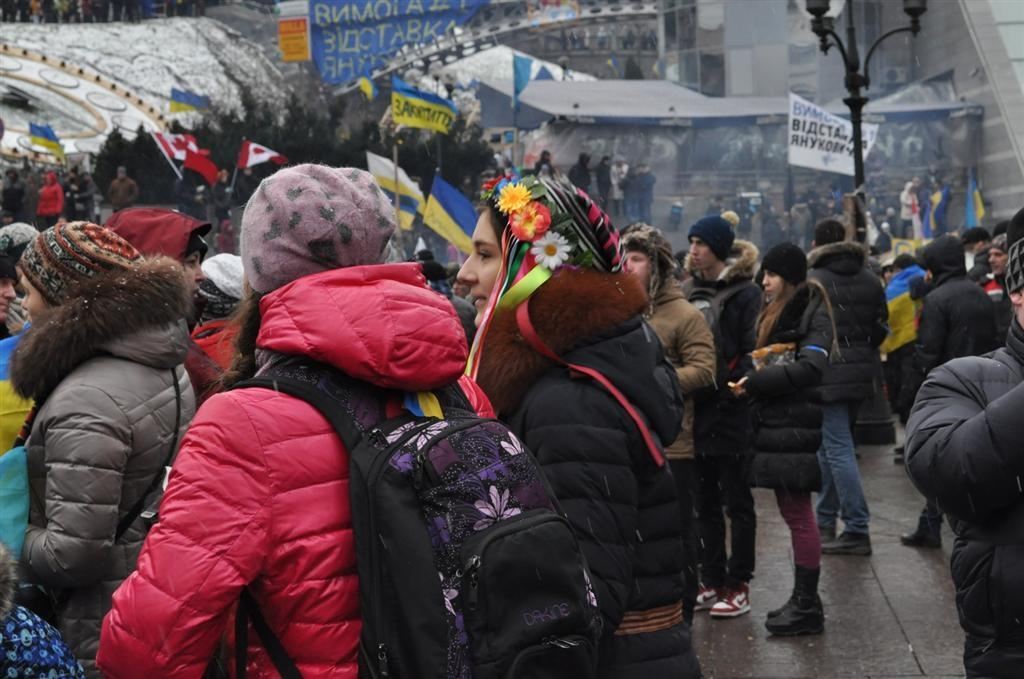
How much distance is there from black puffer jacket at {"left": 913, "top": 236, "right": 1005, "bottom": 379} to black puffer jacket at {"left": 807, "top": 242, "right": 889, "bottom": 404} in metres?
0.36

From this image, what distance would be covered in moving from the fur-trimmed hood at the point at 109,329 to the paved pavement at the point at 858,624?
3.30 meters

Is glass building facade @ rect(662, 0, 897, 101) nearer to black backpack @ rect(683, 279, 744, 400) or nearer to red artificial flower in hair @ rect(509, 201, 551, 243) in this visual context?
black backpack @ rect(683, 279, 744, 400)

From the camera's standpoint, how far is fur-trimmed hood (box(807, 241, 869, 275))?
8.13m

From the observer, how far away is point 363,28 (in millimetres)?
35625

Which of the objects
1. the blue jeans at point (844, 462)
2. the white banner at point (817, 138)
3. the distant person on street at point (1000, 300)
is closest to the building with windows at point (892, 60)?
the white banner at point (817, 138)

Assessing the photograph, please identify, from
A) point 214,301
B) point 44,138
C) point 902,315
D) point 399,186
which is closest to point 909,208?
point 399,186

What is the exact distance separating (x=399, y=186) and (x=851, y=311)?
43.8 ft

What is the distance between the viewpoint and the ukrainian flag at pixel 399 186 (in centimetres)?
2047

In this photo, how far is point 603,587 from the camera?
3.08 m

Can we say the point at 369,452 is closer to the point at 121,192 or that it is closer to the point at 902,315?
the point at 902,315

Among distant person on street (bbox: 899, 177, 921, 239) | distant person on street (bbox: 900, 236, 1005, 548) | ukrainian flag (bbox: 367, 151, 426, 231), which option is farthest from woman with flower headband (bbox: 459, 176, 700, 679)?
distant person on street (bbox: 899, 177, 921, 239)

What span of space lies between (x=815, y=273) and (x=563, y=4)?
76.9m

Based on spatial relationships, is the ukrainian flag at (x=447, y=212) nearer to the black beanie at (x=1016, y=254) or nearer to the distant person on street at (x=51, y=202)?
the distant person on street at (x=51, y=202)

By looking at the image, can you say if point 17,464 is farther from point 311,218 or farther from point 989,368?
point 989,368
